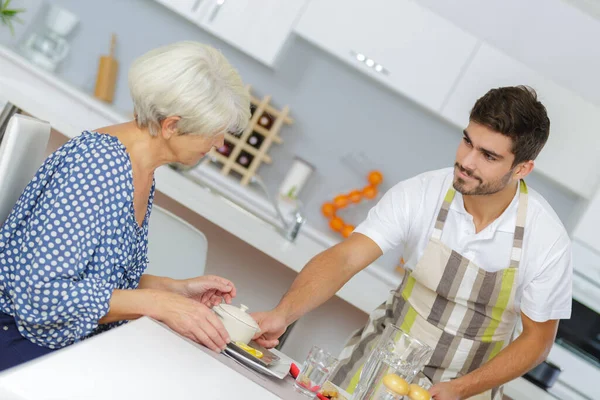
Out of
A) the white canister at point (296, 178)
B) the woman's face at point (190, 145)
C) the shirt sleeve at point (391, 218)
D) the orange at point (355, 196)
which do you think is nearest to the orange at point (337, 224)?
the orange at point (355, 196)

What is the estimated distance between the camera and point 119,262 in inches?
59.7

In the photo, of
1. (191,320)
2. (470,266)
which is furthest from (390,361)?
(470,266)

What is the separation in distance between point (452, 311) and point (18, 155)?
129cm

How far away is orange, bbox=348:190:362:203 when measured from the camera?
397cm

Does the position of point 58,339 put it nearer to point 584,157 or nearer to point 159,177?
point 159,177

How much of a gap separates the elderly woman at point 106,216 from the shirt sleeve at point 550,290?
1.02 metres

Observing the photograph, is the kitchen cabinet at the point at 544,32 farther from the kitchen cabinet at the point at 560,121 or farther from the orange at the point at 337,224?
the orange at the point at 337,224

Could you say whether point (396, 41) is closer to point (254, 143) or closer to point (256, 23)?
point (256, 23)

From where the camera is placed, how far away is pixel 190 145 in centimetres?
156

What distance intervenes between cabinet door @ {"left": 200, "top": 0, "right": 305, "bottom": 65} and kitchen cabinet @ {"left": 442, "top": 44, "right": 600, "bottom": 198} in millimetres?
883

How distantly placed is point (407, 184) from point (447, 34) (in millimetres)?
1644

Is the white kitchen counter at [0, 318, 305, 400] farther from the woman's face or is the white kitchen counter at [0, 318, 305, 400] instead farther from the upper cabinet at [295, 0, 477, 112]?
the upper cabinet at [295, 0, 477, 112]

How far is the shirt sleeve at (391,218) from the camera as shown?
216 cm

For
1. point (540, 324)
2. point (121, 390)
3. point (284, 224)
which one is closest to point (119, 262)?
point (121, 390)
